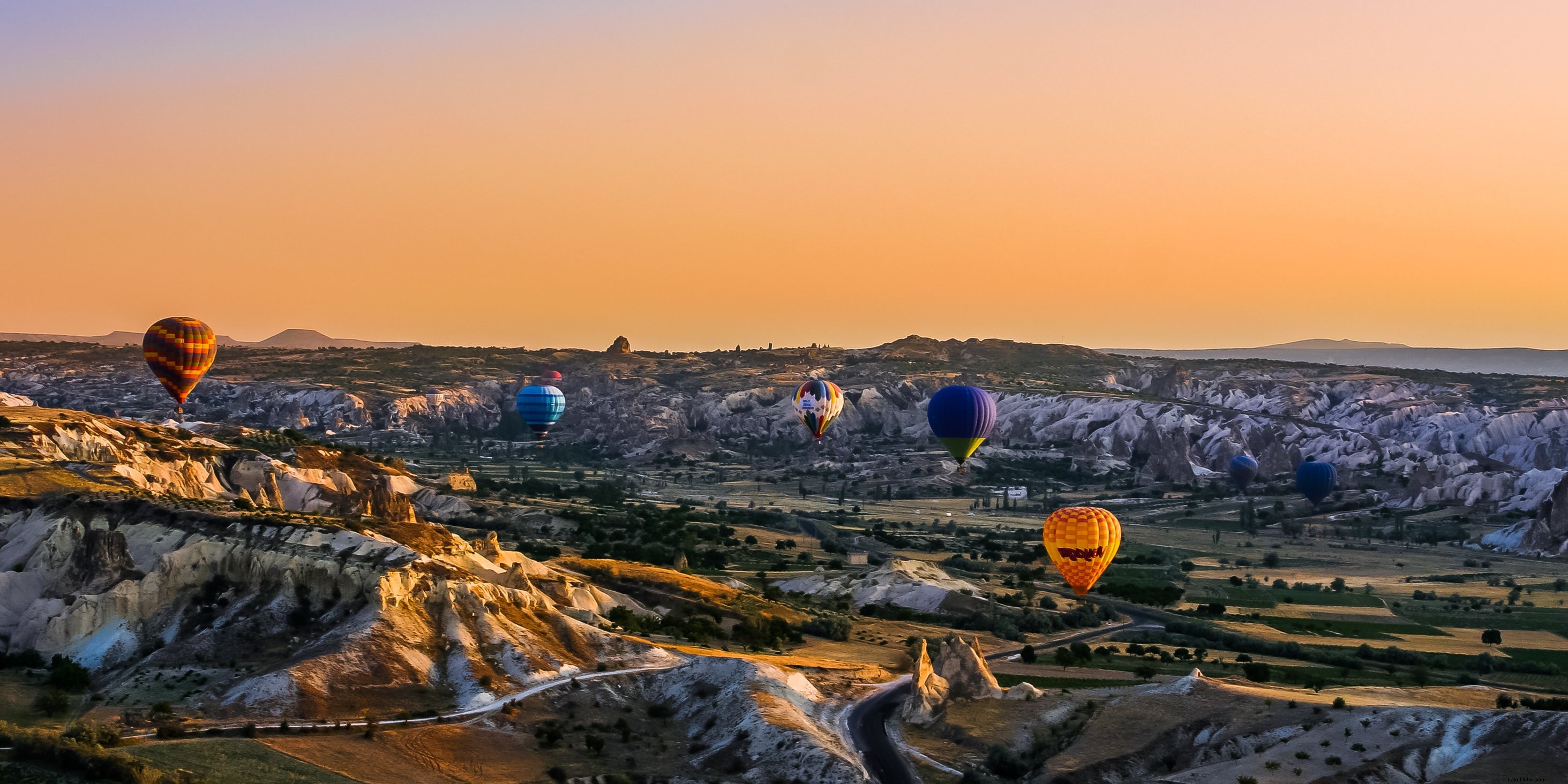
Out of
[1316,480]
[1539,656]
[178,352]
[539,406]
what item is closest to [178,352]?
[178,352]

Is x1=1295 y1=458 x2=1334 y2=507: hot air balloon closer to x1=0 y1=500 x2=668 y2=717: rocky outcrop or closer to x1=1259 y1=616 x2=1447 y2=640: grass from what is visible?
x1=1259 y1=616 x2=1447 y2=640: grass

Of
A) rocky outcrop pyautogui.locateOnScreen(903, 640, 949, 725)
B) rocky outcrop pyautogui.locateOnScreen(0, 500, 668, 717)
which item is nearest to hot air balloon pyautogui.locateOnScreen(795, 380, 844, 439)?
rocky outcrop pyautogui.locateOnScreen(0, 500, 668, 717)

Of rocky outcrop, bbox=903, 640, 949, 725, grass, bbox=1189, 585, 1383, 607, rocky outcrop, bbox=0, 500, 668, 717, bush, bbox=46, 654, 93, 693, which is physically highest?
rocky outcrop, bbox=0, 500, 668, 717

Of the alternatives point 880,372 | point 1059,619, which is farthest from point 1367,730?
point 880,372

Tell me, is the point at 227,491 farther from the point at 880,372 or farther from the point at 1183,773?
the point at 880,372

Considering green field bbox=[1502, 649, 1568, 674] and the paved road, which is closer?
the paved road

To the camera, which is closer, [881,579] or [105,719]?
[105,719]
